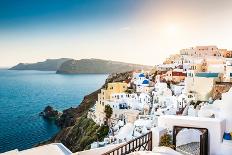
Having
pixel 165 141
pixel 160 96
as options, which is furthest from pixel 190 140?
pixel 160 96

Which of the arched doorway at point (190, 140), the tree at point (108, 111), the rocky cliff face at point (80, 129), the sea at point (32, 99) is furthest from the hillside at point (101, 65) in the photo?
the arched doorway at point (190, 140)

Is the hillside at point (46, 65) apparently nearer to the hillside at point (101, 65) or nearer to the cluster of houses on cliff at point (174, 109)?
the hillside at point (101, 65)

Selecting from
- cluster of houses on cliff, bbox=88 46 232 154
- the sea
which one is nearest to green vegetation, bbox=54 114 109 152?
cluster of houses on cliff, bbox=88 46 232 154

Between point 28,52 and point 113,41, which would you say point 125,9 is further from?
point 28,52

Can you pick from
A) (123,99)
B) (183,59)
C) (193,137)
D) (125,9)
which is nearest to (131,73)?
(183,59)

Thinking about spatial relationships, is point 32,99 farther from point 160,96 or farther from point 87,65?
point 160,96

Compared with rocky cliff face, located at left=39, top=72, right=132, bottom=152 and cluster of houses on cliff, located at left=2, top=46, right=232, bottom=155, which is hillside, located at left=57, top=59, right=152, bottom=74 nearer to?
cluster of houses on cliff, located at left=2, top=46, right=232, bottom=155
